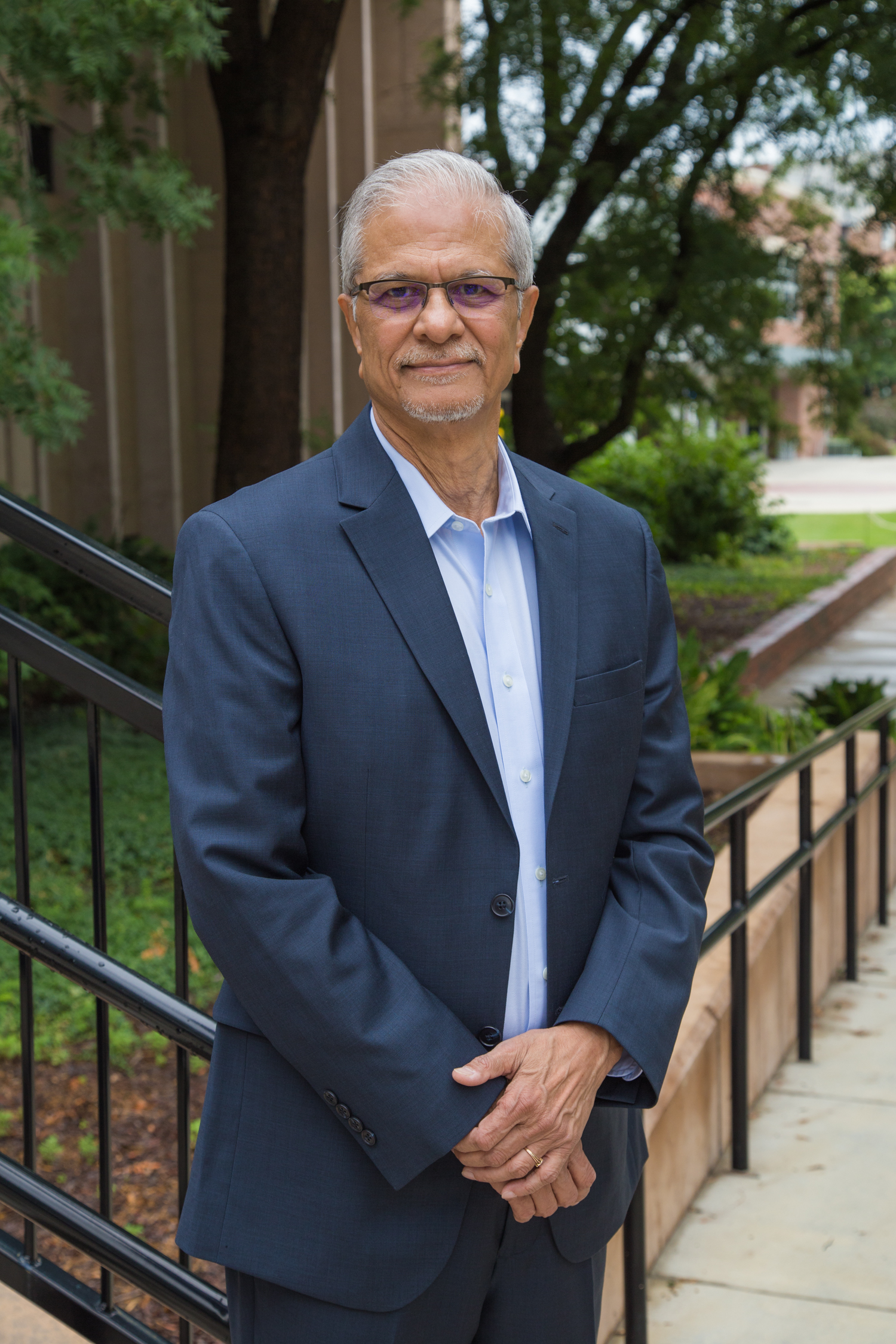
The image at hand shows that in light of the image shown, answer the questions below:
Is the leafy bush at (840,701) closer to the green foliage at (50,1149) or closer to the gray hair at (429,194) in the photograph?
the green foliage at (50,1149)

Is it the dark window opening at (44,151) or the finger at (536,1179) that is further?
the dark window opening at (44,151)

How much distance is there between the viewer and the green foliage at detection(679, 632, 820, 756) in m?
7.08

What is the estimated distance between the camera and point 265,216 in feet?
24.6

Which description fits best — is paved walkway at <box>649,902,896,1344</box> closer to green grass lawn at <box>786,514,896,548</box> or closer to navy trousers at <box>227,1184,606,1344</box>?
navy trousers at <box>227,1184,606,1344</box>

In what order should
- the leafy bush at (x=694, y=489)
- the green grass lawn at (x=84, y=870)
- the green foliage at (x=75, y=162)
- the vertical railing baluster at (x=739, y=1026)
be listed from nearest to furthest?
the vertical railing baluster at (x=739, y=1026) → the green foliage at (x=75, y=162) → the green grass lawn at (x=84, y=870) → the leafy bush at (x=694, y=489)

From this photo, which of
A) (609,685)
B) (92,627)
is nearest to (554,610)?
(609,685)

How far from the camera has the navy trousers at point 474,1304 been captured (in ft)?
5.13

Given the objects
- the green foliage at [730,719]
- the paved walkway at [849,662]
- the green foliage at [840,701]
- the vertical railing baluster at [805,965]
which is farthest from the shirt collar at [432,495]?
the paved walkway at [849,662]

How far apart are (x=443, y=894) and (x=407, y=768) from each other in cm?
16

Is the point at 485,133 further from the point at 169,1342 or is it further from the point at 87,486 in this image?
the point at 169,1342

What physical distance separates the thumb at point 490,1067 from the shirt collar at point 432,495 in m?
0.64

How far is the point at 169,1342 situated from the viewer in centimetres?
A: 207

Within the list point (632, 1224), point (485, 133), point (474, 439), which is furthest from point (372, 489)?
point (485, 133)

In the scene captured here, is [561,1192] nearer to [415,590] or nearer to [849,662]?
[415,590]
